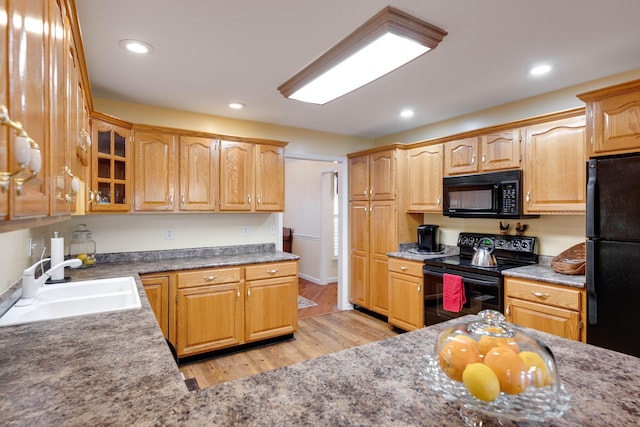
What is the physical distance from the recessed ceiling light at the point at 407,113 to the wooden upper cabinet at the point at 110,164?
2635 millimetres

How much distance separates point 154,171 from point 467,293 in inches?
120

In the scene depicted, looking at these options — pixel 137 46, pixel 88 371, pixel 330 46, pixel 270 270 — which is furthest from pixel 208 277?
pixel 330 46

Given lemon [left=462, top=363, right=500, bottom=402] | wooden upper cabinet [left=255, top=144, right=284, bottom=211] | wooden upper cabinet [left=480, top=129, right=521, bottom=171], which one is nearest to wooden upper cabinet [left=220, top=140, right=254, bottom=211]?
wooden upper cabinet [left=255, top=144, right=284, bottom=211]

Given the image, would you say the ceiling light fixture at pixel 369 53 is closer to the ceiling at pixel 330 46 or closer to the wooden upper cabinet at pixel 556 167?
the ceiling at pixel 330 46

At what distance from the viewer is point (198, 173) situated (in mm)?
3240

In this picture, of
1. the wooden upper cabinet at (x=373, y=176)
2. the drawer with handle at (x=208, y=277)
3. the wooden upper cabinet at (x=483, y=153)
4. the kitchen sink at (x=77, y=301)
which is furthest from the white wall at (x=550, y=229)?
→ the kitchen sink at (x=77, y=301)

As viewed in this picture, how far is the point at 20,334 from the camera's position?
1332 mm

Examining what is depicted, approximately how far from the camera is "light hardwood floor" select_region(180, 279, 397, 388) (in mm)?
2854

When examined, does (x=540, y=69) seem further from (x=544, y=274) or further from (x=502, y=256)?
(x=502, y=256)

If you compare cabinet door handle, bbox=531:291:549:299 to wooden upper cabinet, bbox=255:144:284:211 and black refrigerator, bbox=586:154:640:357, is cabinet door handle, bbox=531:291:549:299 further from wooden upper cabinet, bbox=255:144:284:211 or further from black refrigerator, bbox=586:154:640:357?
wooden upper cabinet, bbox=255:144:284:211

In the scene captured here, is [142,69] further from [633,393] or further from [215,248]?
[633,393]

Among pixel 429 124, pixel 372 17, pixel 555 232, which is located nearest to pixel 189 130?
pixel 372 17

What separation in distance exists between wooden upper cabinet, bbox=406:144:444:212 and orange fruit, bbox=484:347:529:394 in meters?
3.05

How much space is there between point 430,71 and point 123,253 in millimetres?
3098
